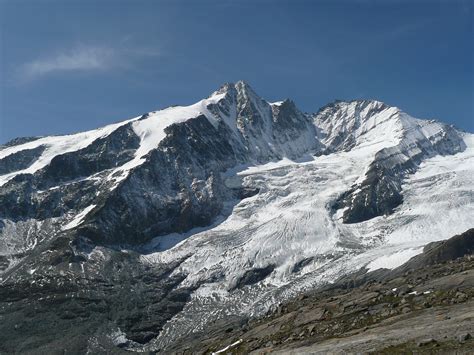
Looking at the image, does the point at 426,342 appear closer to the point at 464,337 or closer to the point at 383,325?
the point at 464,337

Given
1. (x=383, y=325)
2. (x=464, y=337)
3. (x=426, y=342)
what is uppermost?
(x=383, y=325)

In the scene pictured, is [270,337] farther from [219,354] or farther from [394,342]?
[394,342]

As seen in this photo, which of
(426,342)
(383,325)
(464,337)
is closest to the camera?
(464,337)

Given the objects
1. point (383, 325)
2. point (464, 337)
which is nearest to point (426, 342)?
point (464, 337)

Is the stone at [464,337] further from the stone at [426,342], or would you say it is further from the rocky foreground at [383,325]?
the stone at [426,342]

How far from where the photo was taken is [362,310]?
88.7 m

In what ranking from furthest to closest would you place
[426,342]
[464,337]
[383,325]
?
1. [383,325]
2. [426,342]
3. [464,337]

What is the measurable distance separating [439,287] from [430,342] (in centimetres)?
4024

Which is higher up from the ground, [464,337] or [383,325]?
[383,325]

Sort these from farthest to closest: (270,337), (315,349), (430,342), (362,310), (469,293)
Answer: (270,337), (362,310), (469,293), (315,349), (430,342)

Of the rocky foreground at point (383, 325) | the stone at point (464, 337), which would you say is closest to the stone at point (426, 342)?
the rocky foreground at point (383, 325)

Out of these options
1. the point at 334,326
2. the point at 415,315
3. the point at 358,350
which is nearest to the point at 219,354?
the point at 334,326

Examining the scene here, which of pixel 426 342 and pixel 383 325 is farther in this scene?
pixel 383 325

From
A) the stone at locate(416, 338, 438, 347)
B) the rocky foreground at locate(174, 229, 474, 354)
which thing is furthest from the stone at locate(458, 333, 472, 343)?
the stone at locate(416, 338, 438, 347)
